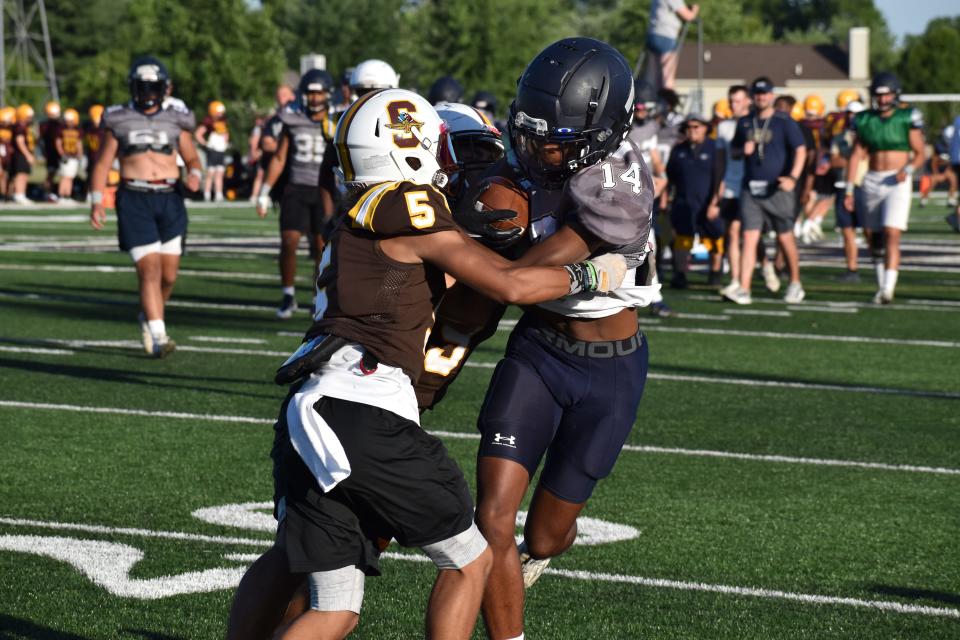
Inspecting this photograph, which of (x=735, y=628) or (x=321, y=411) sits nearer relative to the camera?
(x=321, y=411)

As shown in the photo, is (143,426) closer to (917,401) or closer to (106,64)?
(917,401)

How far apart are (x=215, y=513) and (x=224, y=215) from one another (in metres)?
26.8

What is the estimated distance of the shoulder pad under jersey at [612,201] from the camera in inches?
171

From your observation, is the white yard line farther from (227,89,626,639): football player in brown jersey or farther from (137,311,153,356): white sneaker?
(137,311,153,356): white sneaker

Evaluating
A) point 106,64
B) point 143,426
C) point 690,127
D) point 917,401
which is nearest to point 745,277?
point 690,127

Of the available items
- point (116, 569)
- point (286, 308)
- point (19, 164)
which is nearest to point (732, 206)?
point (286, 308)

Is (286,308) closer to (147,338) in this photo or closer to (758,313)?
(147,338)

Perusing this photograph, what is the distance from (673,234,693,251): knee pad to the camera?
16.7m

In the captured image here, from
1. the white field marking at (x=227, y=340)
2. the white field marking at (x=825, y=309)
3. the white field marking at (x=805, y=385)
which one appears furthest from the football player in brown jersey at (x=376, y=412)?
the white field marking at (x=825, y=309)

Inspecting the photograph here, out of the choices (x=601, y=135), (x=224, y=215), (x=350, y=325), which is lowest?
(x=224, y=215)

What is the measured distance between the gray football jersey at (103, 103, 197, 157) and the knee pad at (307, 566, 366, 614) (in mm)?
7707

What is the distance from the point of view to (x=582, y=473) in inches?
188

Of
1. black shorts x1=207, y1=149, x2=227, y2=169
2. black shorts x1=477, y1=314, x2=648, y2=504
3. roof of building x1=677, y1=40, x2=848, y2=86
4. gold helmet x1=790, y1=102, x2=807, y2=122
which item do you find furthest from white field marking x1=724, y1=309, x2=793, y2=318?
roof of building x1=677, y1=40, x2=848, y2=86

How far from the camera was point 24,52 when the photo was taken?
62594 mm
